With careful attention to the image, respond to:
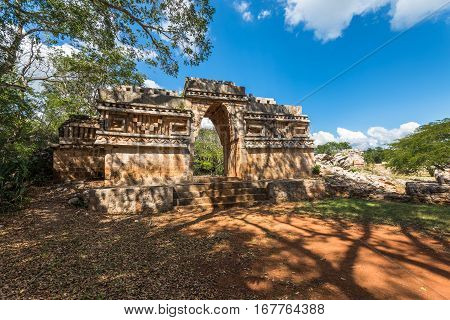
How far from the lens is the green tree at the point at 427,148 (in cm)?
1042

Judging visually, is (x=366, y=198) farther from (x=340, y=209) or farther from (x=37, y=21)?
(x=37, y=21)

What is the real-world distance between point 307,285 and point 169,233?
8.17ft

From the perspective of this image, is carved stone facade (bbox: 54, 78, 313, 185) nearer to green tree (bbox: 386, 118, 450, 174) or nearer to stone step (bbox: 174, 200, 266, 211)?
stone step (bbox: 174, 200, 266, 211)

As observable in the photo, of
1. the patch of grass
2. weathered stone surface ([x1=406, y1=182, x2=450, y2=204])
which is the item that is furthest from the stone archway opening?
weathered stone surface ([x1=406, y1=182, x2=450, y2=204])

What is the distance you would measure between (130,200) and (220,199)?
8.04 ft

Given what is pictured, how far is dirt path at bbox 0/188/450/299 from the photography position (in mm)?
2059

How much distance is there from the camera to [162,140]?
6852 millimetres

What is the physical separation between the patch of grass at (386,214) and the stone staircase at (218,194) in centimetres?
140

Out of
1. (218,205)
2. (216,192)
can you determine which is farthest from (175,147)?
(218,205)

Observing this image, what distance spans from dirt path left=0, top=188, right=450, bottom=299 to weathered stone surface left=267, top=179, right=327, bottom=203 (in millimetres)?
2189

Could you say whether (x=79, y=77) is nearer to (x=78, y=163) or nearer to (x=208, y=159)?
(x=78, y=163)

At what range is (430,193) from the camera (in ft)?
21.8
